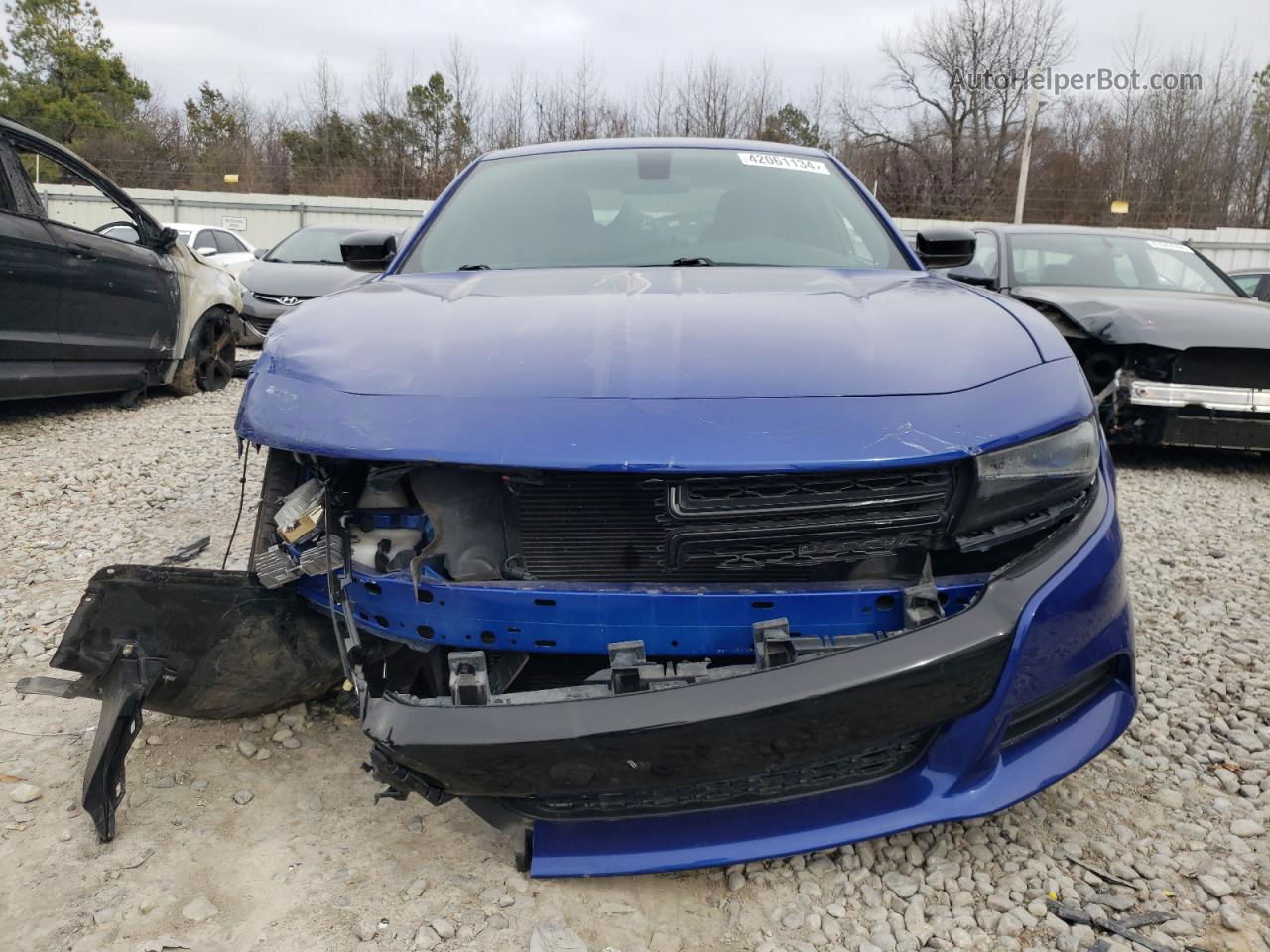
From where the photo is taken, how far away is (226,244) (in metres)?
12.7

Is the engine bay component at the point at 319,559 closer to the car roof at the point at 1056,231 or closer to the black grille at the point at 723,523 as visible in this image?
the black grille at the point at 723,523

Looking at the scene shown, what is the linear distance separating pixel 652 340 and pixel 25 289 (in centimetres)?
470

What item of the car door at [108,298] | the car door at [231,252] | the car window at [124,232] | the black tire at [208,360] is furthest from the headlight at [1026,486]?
the car door at [231,252]

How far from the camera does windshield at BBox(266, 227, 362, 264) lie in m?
9.73

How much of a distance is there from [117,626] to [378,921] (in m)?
0.81

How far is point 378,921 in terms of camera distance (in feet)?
5.15

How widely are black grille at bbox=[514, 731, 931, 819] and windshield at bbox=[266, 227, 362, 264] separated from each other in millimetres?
9179

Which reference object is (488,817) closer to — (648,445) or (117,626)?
(648,445)

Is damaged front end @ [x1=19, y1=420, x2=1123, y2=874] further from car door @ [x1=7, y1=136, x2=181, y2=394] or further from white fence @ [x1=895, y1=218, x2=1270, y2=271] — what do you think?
white fence @ [x1=895, y1=218, x2=1270, y2=271]

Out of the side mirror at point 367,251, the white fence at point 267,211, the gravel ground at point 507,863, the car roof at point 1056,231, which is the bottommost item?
the gravel ground at point 507,863

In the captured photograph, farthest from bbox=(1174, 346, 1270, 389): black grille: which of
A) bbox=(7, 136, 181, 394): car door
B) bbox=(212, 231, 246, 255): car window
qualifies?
bbox=(212, 231, 246, 255): car window

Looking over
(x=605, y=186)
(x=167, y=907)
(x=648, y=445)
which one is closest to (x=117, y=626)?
(x=167, y=907)

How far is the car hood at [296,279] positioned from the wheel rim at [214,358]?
1.71 meters

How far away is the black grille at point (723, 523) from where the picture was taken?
1.49 metres
